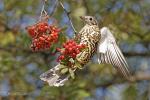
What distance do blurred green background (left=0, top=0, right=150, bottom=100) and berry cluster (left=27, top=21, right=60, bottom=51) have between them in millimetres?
2693

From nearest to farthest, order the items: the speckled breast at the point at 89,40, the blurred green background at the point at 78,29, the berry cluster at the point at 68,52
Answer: the berry cluster at the point at 68,52
the speckled breast at the point at 89,40
the blurred green background at the point at 78,29

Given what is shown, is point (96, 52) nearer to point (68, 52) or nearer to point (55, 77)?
point (55, 77)

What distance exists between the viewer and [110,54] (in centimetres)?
471

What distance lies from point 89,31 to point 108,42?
0.27m

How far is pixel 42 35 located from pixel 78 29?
3217mm

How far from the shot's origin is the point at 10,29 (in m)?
7.64

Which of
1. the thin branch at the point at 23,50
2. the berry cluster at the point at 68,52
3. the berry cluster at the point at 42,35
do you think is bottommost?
the berry cluster at the point at 68,52

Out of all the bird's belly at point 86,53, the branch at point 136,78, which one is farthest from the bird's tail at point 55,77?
the branch at point 136,78

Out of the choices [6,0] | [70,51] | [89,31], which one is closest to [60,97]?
[6,0]

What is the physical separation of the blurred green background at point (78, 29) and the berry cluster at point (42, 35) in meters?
2.69

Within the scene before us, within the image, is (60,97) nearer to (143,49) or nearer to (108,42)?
(143,49)

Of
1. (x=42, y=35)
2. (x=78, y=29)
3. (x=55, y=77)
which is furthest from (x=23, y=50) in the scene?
(x=42, y=35)

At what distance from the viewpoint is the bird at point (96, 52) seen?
4.35m

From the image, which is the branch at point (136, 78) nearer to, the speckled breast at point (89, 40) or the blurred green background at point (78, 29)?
the blurred green background at point (78, 29)
